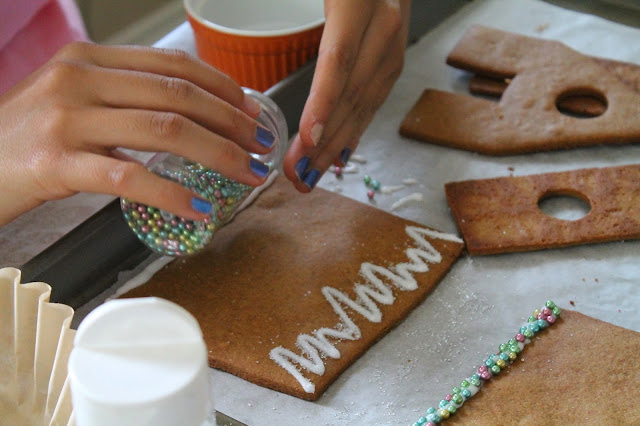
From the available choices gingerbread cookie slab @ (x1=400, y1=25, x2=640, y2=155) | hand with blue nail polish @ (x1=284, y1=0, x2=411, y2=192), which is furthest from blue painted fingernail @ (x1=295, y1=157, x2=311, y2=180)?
gingerbread cookie slab @ (x1=400, y1=25, x2=640, y2=155)

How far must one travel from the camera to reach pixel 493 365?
0.67 m

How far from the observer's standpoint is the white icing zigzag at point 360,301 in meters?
0.68

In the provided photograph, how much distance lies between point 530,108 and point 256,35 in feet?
1.29

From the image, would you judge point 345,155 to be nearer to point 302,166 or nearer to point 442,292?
point 302,166

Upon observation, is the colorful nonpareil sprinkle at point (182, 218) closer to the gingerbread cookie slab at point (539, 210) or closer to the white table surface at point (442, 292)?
the white table surface at point (442, 292)

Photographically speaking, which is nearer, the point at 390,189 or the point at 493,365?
the point at 493,365

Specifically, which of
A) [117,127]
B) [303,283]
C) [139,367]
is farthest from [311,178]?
[139,367]

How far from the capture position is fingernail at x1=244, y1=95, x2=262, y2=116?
736 mm

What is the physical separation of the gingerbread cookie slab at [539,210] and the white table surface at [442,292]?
0.05 feet

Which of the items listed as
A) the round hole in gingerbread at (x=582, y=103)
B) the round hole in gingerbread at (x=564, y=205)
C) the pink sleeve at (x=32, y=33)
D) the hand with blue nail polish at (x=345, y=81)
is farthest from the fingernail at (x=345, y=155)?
the pink sleeve at (x=32, y=33)

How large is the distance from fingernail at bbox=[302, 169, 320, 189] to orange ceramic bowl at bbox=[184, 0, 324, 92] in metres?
0.23

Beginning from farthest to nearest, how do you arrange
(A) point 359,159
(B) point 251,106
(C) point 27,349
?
1. (A) point 359,159
2. (B) point 251,106
3. (C) point 27,349

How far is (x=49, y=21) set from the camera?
105 centimetres

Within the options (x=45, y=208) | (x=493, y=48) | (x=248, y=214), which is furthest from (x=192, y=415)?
(x=493, y=48)
